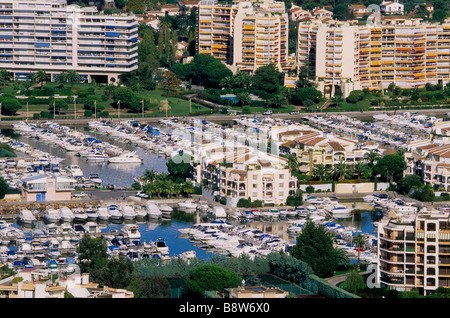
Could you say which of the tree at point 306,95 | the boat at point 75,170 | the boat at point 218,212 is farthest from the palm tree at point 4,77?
the boat at point 218,212

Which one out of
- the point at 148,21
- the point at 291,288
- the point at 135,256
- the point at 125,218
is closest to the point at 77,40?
the point at 148,21

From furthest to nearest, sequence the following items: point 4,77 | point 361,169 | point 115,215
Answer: point 4,77
point 361,169
point 115,215

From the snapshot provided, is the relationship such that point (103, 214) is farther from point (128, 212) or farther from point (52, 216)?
point (52, 216)

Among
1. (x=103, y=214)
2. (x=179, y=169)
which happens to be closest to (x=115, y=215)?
(x=103, y=214)

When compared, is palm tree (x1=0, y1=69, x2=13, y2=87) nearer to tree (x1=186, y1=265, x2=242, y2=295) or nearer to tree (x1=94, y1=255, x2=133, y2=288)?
tree (x1=94, y1=255, x2=133, y2=288)

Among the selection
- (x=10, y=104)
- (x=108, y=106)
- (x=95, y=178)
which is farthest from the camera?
(x=108, y=106)

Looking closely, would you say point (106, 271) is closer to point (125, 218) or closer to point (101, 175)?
point (125, 218)
